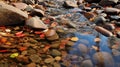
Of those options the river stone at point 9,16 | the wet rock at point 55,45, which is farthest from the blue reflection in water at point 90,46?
the river stone at point 9,16

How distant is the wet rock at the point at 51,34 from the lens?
185 inches

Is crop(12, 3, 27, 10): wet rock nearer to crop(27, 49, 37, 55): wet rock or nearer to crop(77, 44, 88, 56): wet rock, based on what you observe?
crop(27, 49, 37, 55): wet rock

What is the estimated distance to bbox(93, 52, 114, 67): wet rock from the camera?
12.9 ft

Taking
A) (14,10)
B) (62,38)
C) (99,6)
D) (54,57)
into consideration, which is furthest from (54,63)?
(99,6)

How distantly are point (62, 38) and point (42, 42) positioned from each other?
490mm

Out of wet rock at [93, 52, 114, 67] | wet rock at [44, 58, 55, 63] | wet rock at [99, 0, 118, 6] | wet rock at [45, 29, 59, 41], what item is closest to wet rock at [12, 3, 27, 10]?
wet rock at [45, 29, 59, 41]

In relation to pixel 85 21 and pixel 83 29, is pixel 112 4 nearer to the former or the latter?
pixel 85 21

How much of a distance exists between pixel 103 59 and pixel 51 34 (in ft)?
4.40

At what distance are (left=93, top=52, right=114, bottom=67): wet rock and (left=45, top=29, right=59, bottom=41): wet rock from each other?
1.01 m

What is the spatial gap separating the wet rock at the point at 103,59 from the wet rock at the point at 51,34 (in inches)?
39.6

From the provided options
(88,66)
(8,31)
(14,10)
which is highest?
(14,10)

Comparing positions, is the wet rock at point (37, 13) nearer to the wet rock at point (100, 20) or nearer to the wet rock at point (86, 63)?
the wet rock at point (100, 20)

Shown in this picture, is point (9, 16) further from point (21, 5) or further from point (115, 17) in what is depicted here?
point (115, 17)

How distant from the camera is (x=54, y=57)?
4.00 metres
